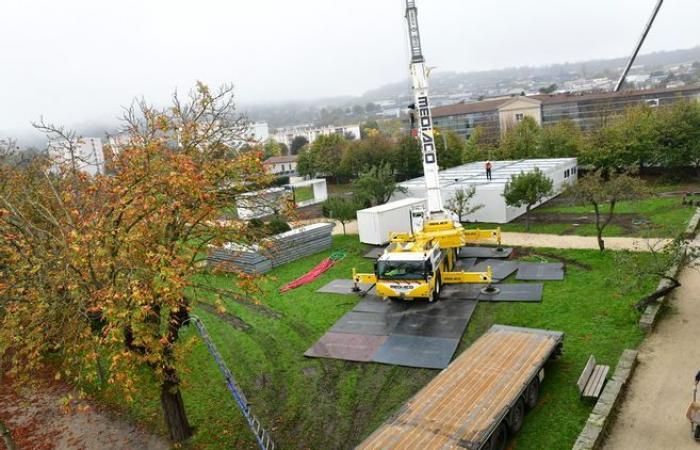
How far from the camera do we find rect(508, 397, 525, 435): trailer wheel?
10092 millimetres

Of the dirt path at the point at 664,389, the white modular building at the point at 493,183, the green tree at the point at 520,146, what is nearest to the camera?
the dirt path at the point at 664,389

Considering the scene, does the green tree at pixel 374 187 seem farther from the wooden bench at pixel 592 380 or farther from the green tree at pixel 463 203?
the wooden bench at pixel 592 380

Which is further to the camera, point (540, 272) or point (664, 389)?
point (540, 272)

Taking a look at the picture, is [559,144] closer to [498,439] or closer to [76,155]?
[498,439]

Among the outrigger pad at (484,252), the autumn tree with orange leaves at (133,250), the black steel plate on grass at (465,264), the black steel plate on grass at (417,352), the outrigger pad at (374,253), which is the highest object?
the autumn tree with orange leaves at (133,250)

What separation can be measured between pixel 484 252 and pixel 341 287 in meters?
7.27

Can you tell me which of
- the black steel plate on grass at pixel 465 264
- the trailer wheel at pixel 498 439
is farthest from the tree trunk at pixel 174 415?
the black steel plate on grass at pixel 465 264

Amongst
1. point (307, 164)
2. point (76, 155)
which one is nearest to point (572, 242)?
point (76, 155)

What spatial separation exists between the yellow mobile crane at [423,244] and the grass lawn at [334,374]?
6.23 feet

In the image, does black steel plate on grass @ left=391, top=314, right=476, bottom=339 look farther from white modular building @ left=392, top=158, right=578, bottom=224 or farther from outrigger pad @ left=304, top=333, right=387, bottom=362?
white modular building @ left=392, top=158, right=578, bottom=224

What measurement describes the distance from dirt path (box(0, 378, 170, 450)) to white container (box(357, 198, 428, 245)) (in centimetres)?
1572

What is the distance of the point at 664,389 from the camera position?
1121cm

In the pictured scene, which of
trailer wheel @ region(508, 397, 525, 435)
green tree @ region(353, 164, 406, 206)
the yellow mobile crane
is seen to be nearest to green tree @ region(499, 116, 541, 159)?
green tree @ region(353, 164, 406, 206)

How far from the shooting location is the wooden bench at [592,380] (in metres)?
11.1
